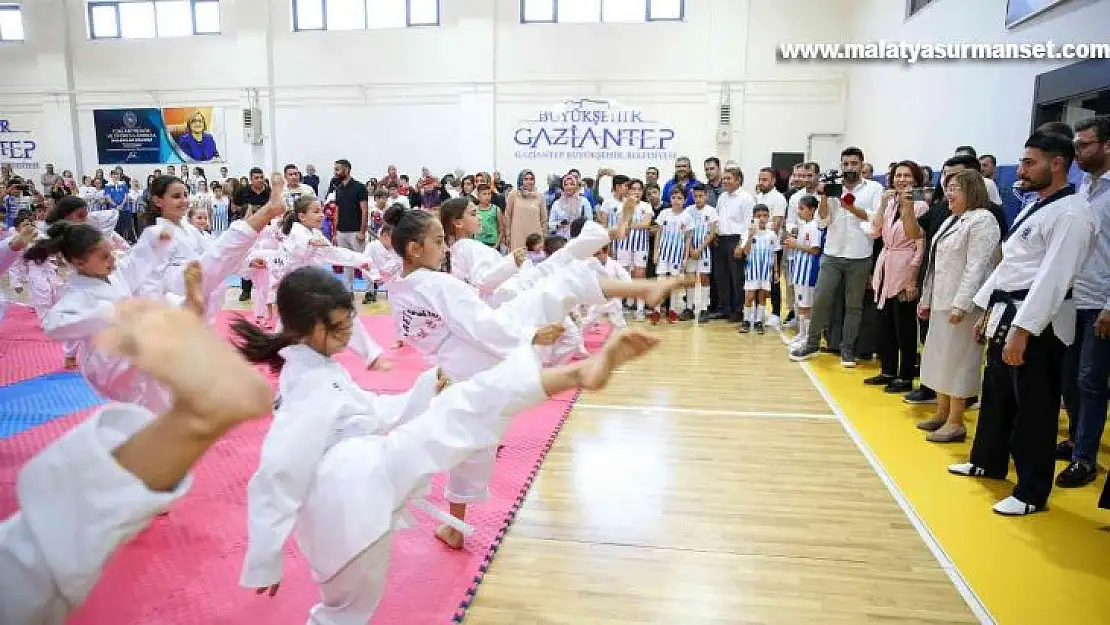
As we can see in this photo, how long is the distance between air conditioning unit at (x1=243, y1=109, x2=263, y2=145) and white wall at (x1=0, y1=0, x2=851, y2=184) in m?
0.19

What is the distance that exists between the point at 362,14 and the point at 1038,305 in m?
15.1

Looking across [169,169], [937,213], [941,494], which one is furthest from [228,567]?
[169,169]

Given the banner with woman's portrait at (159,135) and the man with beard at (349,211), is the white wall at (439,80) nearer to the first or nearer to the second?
the banner with woman's portrait at (159,135)

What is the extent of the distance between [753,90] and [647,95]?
219cm

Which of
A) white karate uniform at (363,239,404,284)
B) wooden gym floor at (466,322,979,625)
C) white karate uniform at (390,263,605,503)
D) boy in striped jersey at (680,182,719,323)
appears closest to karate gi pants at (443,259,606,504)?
white karate uniform at (390,263,605,503)

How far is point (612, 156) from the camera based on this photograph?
14320mm

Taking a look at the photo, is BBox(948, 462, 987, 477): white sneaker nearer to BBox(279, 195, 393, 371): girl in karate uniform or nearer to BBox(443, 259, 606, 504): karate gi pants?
BBox(443, 259, 606, 504): karate gi pants

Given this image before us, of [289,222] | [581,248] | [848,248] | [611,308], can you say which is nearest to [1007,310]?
[581,248]

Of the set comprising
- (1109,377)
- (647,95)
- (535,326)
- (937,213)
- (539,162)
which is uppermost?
(647,95)

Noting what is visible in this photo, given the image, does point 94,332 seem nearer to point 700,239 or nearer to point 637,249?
point 637,249

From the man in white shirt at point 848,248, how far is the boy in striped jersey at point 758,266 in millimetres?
1392

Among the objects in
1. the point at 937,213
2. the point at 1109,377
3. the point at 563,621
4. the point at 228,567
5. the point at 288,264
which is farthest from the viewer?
the point at 288,264

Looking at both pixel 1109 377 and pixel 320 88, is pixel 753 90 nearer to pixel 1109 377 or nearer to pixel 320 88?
pixel 320 88

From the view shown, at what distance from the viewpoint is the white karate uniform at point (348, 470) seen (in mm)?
1761
